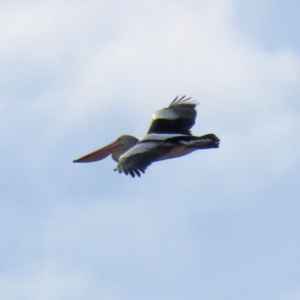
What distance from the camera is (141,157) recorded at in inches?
761

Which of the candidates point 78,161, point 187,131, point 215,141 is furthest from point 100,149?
point 215,141

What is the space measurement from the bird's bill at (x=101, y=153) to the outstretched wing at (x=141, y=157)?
2.38 m

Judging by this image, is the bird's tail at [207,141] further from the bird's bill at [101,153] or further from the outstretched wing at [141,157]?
the bird's bill at [101,153]

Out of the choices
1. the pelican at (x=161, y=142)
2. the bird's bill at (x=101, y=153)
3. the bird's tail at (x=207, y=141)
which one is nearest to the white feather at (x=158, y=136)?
the pelican at (x=161, y=142)

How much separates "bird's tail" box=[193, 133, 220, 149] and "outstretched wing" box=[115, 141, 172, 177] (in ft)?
1.76

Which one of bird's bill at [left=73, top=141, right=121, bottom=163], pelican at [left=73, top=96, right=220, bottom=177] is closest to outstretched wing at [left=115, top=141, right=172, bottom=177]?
pelican at [left=73, top=96, right=220, bottom=177]

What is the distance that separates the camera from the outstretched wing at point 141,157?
1878 cm

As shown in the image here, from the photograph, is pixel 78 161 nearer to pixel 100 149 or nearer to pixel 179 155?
pixel 100 149

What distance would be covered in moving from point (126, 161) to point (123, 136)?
3668mm

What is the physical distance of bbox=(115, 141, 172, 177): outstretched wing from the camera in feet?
61.6

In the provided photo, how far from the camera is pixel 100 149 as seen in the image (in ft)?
76.0

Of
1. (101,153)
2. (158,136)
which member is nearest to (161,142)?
(158,136)

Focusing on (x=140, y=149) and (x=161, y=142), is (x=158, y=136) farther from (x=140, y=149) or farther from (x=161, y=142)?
(x=140, y=149)

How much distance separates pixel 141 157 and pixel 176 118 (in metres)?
3.35
